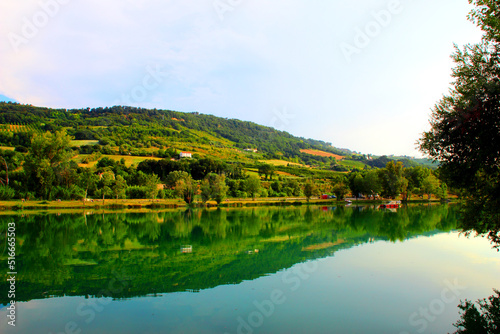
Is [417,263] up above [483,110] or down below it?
below

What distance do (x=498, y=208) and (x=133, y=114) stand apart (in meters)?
161

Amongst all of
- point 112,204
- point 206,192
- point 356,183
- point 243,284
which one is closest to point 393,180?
point 356,183

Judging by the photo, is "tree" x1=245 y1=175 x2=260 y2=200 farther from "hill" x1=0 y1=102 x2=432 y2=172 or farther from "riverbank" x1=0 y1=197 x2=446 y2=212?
"hill" x1=0 y1=102 x2=432 y2=172

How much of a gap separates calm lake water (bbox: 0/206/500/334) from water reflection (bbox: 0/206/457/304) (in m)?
0.07

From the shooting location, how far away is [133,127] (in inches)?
5002

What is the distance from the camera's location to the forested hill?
101 m

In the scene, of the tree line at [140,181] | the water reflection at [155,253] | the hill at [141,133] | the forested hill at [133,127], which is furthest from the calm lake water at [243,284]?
the forested hill at [133,127]

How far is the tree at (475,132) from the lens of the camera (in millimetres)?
10859

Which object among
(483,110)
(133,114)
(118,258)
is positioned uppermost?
(133,114)

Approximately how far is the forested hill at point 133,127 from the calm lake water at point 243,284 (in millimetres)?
81878

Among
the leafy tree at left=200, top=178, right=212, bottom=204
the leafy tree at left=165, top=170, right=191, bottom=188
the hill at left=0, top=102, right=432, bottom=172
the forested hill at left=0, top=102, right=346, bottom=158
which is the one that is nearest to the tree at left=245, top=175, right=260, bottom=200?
the leafy tree at left=200, top=178, right=212, bottom=204

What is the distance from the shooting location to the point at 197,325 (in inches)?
323

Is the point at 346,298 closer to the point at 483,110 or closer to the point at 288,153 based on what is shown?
the point at 483,110

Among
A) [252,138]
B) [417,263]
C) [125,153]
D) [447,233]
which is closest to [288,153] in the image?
[252,138]
